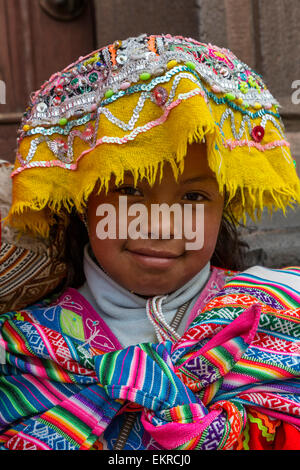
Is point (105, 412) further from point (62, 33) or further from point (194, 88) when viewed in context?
point (62, 33)

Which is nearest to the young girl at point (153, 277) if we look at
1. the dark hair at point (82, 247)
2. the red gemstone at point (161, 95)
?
the red gemstone at point (161, 95)

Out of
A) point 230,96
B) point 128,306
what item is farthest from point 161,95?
point 128,306

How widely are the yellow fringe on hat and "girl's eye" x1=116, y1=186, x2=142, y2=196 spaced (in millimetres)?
33

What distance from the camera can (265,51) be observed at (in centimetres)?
181

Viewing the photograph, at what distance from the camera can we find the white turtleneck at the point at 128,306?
1.26 meters

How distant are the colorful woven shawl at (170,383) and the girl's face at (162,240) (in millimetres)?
142

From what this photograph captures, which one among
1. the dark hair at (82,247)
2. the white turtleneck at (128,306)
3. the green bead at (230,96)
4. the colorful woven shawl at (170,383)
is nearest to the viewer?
the colorful woven shawl at (170,383)

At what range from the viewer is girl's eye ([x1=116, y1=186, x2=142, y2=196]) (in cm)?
119

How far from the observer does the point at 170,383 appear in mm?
1020

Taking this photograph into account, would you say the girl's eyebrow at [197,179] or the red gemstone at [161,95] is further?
the girl's eyebrow at [197,179]

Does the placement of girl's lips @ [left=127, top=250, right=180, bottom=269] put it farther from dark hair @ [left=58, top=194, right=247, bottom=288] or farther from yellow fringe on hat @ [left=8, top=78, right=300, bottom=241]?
dark hair @ [left=58, top=194, right=247, bottom=288]

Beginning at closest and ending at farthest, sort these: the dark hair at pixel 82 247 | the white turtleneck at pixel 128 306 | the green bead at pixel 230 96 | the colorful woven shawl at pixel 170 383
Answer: the colorful woven shawl at pixel 170 383 < the green bead at pixel 230 96 < the white turtleneck at pixel 128 306 < the dark hair at pixel 82 247

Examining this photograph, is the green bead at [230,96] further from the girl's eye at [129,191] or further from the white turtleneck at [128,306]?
the white turtleneck at [128,306]

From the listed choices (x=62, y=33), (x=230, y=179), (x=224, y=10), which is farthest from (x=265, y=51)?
(x=230, y=179)
